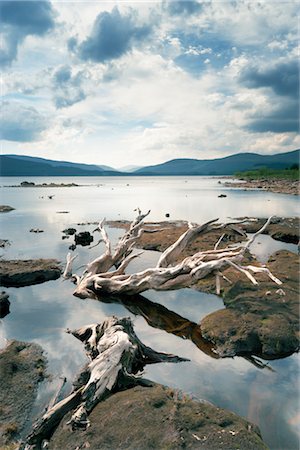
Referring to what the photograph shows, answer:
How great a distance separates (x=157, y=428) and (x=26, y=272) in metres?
13.3

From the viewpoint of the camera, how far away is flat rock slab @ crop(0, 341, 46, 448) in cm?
764

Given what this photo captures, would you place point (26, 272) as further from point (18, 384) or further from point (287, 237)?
point (287, 237)

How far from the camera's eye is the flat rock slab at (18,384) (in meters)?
7.64

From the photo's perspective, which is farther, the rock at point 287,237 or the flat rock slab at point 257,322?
the rock at point 287,237

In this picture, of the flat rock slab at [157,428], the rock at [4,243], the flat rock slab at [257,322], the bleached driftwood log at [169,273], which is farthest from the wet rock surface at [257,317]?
the rock at [4,243]

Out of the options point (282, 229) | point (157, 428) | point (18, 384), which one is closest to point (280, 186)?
point (282, 229)

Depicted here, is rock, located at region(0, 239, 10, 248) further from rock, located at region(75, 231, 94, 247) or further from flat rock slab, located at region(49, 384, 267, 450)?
flat rock slab, located at region(49, 384, 267, 450)

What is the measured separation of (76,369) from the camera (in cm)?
1009

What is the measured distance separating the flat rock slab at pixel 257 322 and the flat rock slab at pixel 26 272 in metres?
9.12

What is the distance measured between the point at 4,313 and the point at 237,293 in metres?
9.28

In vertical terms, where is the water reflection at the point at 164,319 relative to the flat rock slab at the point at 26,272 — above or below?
below

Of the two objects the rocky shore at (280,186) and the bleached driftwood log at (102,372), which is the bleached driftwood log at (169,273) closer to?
the bleached driftwood log at (102,372)

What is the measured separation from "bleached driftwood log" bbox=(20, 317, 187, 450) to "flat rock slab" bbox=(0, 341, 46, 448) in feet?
2.98

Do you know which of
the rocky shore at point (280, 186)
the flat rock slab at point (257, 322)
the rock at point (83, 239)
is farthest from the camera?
the rocky shore at point (280, 186)
